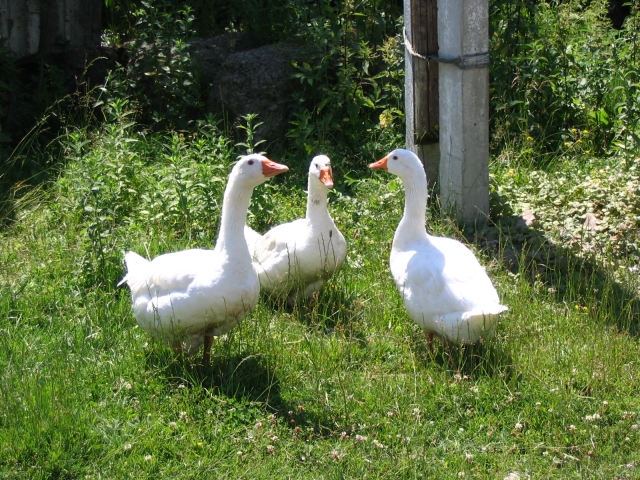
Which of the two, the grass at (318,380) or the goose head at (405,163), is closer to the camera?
the grass at (318,380)

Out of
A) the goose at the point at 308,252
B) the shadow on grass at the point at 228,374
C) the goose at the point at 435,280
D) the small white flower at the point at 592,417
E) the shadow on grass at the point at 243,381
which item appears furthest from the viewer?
the goose at the point at 308,252

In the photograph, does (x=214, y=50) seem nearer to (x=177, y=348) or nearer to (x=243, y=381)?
(x=177, y=348)

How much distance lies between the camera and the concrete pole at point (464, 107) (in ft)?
20.2

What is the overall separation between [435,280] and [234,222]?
3.99ft

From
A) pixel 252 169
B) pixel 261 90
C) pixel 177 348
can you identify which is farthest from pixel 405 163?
pixel 261 90

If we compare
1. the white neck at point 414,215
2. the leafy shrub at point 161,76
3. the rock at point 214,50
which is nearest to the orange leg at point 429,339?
the white neck at point 414,215

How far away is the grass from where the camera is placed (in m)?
3.98

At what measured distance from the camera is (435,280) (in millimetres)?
4828

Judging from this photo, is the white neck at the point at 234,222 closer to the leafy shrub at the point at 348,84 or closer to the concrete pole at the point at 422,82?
the concrete pole at the point at 422,82

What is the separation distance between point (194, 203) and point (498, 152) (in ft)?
9.98

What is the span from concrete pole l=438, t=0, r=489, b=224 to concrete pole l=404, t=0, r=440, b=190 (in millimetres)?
256

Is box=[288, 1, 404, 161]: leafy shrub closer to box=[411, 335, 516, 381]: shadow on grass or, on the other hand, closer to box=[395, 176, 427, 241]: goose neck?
box=[395, 176, 427, 241]: goose neck

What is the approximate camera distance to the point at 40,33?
349 inches

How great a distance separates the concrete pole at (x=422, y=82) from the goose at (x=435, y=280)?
1380 mm
